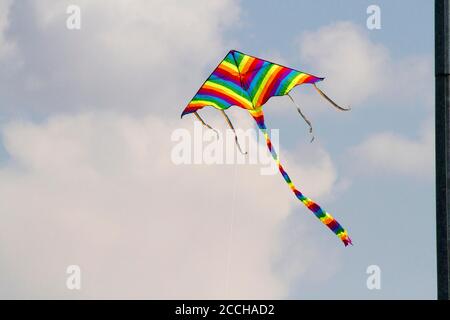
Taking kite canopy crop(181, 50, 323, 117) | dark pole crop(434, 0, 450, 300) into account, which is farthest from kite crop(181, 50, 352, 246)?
dark pole crop(434, 0, 450, 300)

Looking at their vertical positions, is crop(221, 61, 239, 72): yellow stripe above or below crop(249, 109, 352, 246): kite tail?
above

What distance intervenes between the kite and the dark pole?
8.30 feet

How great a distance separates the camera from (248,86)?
38.0 ft

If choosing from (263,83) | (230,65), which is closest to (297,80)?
(263,83)

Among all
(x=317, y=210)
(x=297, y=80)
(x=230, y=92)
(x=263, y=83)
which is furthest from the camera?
(x=230, y=92)

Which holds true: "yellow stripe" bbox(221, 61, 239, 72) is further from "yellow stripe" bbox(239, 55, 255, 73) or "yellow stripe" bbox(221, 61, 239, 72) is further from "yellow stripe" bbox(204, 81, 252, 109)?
"yellow stripe" bbox(204, 81, 252, 109)

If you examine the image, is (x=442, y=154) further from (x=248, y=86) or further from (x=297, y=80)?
(x=248, y=86)

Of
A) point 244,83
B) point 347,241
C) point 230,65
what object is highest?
point 230,65

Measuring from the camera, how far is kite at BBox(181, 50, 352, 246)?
10.4 meters

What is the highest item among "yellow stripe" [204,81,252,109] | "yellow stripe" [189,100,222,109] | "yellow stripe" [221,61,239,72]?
"yellow stripe" [221,61,239,72]

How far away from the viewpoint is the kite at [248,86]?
10.4 metres

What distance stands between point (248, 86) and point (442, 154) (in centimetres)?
454

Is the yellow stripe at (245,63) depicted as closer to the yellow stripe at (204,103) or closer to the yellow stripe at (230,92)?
the yellow stripe at (230,92)

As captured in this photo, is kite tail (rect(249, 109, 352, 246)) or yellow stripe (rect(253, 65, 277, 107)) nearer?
kite tail (rect(249, 109, 352, 246))
